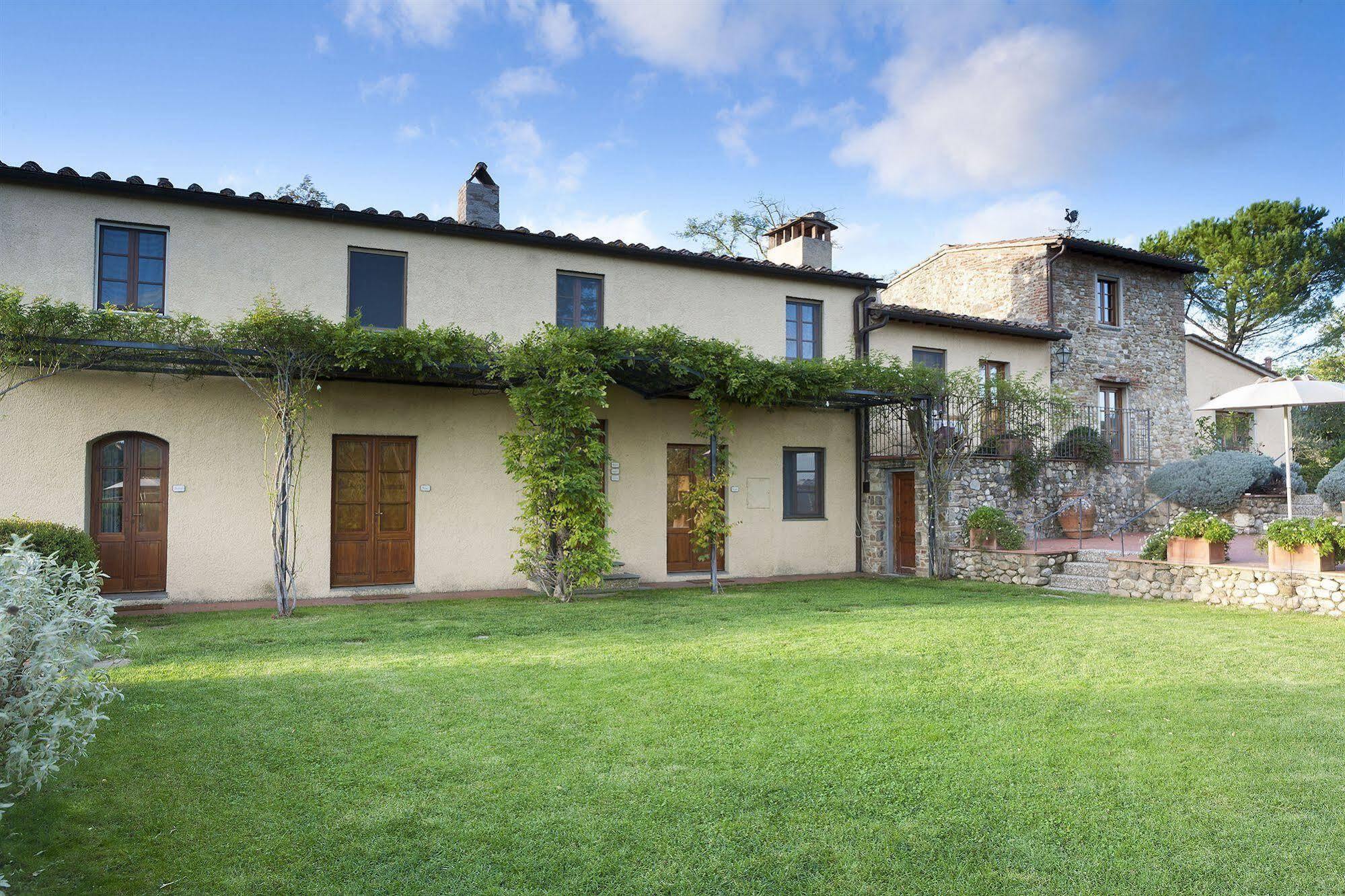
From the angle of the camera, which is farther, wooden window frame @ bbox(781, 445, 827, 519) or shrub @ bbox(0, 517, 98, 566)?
wooden window frame @ bbox(781, 445, 827, 519)

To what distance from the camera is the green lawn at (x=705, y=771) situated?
3.01 metres

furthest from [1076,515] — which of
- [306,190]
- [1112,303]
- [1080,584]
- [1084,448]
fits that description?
[306,190]

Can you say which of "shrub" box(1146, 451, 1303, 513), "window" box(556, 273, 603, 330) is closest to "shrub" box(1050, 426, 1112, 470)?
"shrub" box(1146, 451, 1303, 513)

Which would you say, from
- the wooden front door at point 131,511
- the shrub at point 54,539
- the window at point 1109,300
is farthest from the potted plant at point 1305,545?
the wooden front door at point 131,511

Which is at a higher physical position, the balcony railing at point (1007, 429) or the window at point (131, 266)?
the window at point (131, 266)

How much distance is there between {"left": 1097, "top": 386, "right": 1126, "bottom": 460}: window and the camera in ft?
55.3

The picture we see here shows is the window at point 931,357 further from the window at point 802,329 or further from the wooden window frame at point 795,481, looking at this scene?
the wooden window frame at point 795,481

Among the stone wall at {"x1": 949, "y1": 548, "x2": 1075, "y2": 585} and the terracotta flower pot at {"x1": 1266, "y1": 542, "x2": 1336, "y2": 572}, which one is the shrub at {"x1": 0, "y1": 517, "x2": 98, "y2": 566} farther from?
the terracotta flower pot at {"x1": 1266, "y1": 542, "x2": 1336, "y2": 572}

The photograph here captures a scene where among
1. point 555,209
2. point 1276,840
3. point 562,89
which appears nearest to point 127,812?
point 1276,840

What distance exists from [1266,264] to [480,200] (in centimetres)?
2430

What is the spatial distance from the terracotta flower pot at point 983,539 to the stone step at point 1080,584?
1033mm

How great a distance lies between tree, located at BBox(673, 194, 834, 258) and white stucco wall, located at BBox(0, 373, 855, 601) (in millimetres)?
14166

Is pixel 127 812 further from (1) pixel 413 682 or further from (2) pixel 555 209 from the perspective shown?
(2) pixel 555 209

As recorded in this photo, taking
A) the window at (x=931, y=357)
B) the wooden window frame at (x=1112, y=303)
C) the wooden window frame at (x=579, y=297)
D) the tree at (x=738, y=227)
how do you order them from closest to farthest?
the wooden window frame at (x=579, y=297) → the window at (x=931, y=357) → the wooden window frame at (x=1112, y=303) → the tree at (x=738, y=227)
